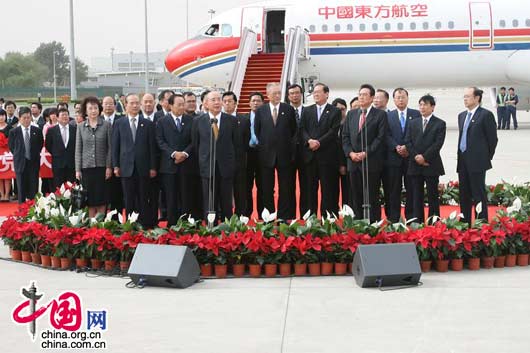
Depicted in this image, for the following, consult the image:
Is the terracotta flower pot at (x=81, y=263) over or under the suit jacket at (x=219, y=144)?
under

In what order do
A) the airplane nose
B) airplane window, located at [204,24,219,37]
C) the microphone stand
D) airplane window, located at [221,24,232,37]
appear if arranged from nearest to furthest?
the microphone stand → the airplane nose → airplane window, located at [221,24,232,37] → airplane window, located at [204,24,219,37]

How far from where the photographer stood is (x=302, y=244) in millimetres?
8016

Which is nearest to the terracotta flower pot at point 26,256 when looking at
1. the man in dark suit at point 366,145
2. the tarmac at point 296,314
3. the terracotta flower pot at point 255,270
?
the tarmac at point 296,314

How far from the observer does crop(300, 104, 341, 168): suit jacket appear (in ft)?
33.1

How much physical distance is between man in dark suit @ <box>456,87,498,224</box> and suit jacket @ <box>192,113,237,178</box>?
2756 millimetres

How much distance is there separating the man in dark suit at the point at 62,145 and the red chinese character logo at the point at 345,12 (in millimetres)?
15397

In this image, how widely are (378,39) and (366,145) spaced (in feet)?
56.6

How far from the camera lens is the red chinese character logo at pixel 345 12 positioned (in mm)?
25977

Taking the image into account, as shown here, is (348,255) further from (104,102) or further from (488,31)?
(488,31)

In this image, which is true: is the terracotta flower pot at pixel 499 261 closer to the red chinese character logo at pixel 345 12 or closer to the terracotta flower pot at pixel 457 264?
the terracotta flower pot at pixel 457 264

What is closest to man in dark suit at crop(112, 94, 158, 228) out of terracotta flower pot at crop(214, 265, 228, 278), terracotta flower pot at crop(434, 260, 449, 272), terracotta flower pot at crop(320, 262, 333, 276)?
terracotta flower pot at crop(214, 265, 228, 278)

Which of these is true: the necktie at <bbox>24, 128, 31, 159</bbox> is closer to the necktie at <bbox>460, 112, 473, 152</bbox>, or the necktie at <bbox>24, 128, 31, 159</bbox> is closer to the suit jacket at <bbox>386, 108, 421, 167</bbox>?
the suit jacket at <bbox>386, 108, 421, 167</bbox>

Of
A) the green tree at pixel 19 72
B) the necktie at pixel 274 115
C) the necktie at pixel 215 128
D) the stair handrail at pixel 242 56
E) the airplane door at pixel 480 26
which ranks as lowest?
the necktie at pixel 215 128

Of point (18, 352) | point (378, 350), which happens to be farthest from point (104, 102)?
point (378, 350)
